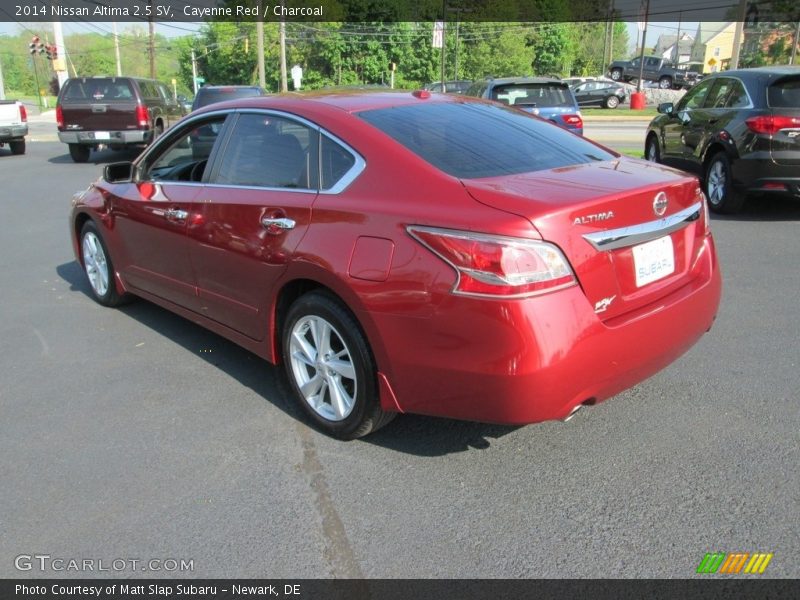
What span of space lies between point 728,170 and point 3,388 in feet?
24.9

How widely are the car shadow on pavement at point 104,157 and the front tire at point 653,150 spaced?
12.0 m

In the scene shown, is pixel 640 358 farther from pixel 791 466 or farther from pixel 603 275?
pixel 791 466

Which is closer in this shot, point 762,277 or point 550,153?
point 550,153

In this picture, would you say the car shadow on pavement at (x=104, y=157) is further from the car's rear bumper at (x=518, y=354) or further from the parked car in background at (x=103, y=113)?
the car's rear bumper at (x=518, y=354)

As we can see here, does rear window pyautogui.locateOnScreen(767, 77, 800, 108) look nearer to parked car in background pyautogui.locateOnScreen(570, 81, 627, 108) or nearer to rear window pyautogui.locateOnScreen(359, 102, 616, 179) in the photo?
rear window pyautogui.locateOnScreen(359, 102, 616, 179)

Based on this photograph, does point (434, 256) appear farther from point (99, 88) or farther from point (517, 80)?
point (99, 88)

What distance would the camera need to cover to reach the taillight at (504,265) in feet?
8.55

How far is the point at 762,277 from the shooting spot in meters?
5.92

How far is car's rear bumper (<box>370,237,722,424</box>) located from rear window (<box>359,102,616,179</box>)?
0.72 metres

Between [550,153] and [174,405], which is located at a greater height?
[550,153]

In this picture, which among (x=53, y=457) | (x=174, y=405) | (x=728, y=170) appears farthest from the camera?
(x=728, y=170)

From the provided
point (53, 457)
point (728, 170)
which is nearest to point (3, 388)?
point (53, 457)

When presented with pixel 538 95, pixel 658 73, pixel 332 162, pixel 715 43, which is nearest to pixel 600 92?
pixel 658 73

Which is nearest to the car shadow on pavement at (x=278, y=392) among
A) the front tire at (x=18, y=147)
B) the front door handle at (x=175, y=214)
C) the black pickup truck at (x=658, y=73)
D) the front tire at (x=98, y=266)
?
the front tire at (x=98, y=266)
